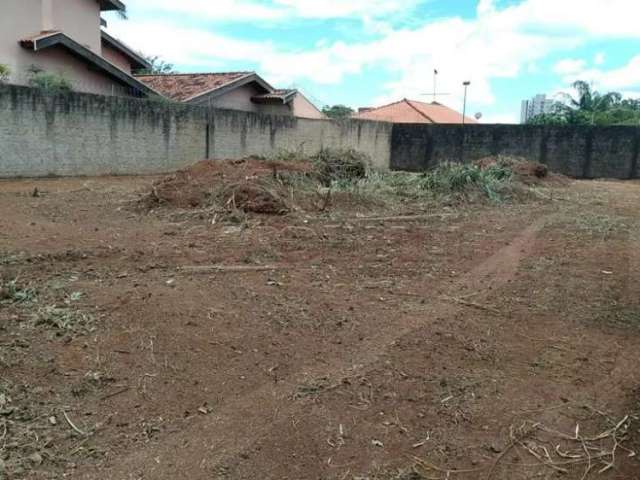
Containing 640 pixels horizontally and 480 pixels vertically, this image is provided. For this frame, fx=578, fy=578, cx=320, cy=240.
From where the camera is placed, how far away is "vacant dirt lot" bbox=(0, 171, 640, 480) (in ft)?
8.11

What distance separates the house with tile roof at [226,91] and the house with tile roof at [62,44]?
2250 mm

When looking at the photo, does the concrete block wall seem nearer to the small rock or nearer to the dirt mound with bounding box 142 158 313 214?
the dirt mound with bounding box 142 158 313 214

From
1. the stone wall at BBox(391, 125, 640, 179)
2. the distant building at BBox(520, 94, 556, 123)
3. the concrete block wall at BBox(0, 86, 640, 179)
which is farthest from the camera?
the distant building at BBox(520, 94, 556, 123)

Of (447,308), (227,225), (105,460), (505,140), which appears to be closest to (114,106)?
(227,225)

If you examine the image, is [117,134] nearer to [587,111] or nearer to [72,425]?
[72,425]

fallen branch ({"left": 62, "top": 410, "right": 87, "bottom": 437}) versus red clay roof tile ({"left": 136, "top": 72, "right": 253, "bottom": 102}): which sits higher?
red clay roof tile ({"left": 136, "top": 72, "right": 253, "bottom": 102})

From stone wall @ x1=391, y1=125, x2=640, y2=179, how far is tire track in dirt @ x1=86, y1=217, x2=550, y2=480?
17117mm

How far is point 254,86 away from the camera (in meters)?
22.0

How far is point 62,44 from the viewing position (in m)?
15.1

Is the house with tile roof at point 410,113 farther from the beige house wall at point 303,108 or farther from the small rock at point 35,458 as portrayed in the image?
the small rock at point 35,458

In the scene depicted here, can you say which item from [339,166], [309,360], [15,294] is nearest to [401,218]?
[339,166]

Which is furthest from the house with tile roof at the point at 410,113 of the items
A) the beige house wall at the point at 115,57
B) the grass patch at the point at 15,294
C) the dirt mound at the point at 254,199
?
the grass patch at the point at 15,294

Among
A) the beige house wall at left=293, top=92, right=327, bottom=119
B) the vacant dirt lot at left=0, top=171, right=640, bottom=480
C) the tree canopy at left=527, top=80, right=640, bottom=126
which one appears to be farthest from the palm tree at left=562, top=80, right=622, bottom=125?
the vacant dirt lot at left=0, top=171, right=640, bottom=480

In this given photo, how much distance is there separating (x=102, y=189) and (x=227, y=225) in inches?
165
